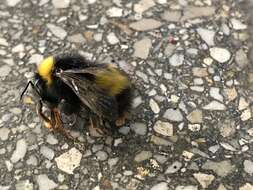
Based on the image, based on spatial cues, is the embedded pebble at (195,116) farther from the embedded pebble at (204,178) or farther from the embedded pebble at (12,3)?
the embedded pebble at (12,3)

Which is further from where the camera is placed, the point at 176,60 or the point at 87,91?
the point at 176,60

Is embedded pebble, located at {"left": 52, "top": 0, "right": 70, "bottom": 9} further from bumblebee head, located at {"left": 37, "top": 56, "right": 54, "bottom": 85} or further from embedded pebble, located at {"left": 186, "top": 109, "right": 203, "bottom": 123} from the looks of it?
embedded pebble, located at {"left": 186, "top": 109, "right": 203, "bottom": 123}

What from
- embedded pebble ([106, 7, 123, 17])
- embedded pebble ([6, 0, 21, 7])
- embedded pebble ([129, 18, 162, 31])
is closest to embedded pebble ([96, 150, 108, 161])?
embedded pebble ([129, 18, 162, 31])

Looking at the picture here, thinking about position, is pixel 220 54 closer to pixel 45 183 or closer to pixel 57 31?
pixel 57 31

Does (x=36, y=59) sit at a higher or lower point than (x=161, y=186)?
higher

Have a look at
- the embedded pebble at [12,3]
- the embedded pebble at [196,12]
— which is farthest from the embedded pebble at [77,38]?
the embedded pebble at [196,12]

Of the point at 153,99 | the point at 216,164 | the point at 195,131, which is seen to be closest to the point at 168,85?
the point at 153,99

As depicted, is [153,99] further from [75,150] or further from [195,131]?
[75,150]

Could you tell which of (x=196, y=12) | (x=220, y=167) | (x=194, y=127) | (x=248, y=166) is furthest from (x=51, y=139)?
(x=196, y=12)
